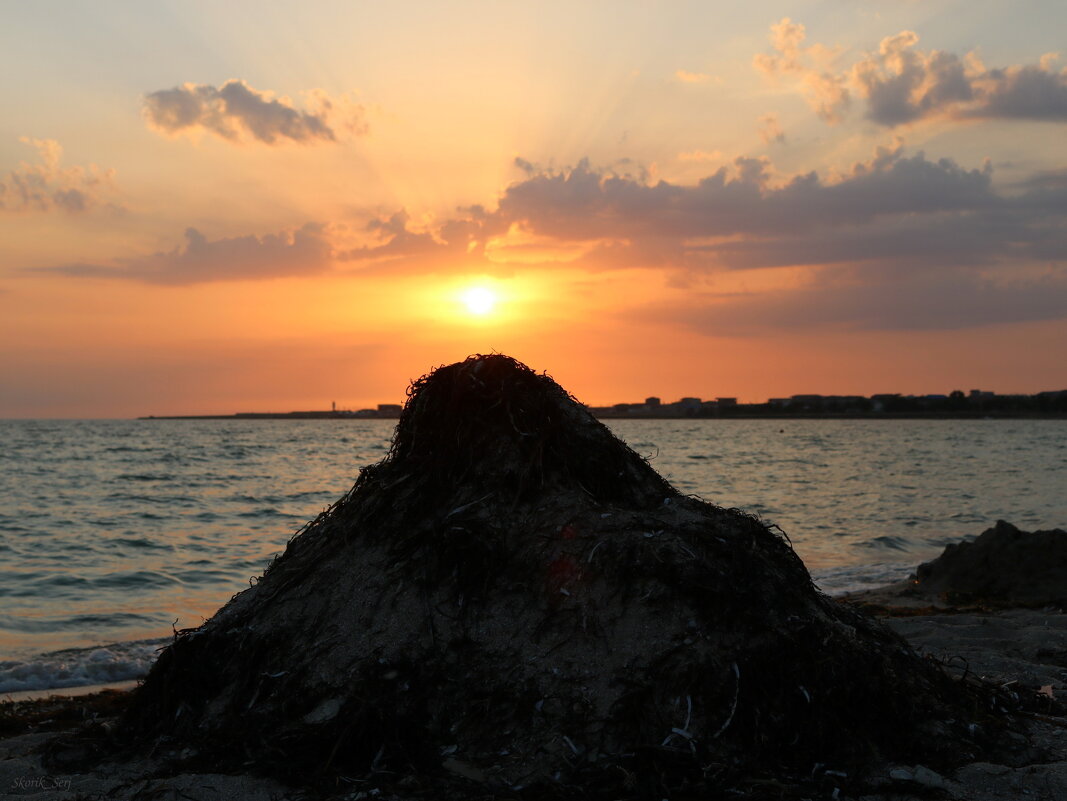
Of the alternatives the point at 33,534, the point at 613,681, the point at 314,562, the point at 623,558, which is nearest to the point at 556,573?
the point at 623,558

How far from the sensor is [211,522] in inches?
888

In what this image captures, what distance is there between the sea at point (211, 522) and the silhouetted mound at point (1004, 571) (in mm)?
1883

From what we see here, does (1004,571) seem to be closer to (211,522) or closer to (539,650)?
(539,650)

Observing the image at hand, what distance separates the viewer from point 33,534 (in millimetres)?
19969

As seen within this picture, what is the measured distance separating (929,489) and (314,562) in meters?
31.0

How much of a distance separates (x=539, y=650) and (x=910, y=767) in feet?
6.51

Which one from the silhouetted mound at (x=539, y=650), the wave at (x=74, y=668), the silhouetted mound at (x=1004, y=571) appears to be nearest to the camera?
the silhouetted mound at (x=539, y=650)

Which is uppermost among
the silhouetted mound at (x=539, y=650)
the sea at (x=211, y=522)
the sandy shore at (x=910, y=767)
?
the silhouetted mound at (x=539, y=650)

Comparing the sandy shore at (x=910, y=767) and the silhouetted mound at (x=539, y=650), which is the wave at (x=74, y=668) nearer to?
the sandy shore at (x=910, y=767)

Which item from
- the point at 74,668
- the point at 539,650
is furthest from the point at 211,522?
the point at 539,650

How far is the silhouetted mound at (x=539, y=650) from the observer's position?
171 inches

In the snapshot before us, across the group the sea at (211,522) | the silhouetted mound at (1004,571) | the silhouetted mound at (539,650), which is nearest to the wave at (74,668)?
the sea at (211,522)

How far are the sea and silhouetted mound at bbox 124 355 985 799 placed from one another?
3.82ft

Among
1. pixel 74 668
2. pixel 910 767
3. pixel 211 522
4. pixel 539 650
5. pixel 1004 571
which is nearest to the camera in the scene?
pixel 910 767
